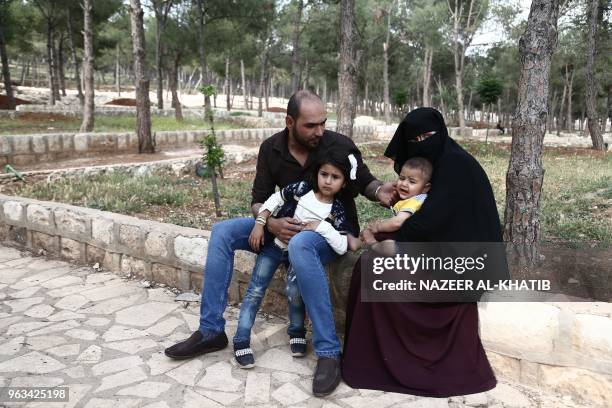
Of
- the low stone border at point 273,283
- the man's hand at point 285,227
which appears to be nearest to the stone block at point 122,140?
the low stone border at point 273,283

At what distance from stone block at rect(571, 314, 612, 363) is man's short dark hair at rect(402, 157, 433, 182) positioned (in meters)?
1.06

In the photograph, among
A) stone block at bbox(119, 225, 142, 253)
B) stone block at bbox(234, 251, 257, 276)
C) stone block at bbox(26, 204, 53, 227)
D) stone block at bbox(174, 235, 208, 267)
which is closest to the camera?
stone block at bbox(234, 251, 257, 276)

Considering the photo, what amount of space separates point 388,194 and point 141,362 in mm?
1846

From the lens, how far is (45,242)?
528cm

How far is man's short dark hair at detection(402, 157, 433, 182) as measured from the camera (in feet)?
8.89

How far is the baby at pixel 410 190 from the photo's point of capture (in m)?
2.71

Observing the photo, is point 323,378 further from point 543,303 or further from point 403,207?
point 543,303

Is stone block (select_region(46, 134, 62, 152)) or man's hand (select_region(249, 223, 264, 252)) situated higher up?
stone block (select_region(46, 134, 62, 152))

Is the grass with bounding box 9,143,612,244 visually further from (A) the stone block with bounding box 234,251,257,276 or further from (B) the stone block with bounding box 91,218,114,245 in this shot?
(A) the stone block with bounding box 234,251,257,276

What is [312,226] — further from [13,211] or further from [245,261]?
[13,211]

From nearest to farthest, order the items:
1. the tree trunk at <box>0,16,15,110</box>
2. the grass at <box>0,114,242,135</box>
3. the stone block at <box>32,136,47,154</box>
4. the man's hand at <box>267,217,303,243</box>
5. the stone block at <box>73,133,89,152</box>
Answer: the man's hand at <box>267,217,303,243</box>
the stone block at <box>32,136,47,154</box>
the stone block at <box>73,133,89,152</box>
the grass at <box>0,114,242,135</box>
the tree trunk at <box>0,16,15,110</box>

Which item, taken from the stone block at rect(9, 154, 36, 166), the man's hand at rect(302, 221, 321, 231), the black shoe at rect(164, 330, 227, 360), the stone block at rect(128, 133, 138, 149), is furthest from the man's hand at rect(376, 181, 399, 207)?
the stone block at rect(128, 133, 138, 149)

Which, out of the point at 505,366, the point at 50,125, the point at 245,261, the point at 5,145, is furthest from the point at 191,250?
the point at 50,125

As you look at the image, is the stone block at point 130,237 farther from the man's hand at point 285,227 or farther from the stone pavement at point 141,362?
the man's hand at point 285,227
